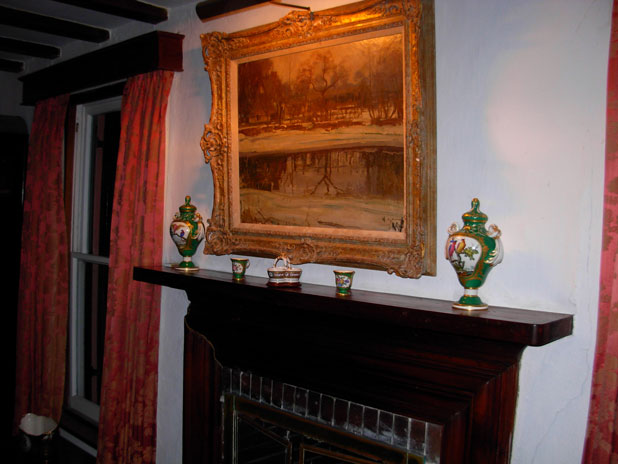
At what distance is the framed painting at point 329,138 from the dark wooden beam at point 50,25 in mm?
1159

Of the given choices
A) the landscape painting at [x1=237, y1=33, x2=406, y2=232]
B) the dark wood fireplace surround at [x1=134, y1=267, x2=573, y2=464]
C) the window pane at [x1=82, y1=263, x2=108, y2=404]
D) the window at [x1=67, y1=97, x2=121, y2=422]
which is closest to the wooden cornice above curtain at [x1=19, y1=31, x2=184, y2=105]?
the window at [x1=67, y1=97, x2=121, y2=422]

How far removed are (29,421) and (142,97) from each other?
65.7 inches

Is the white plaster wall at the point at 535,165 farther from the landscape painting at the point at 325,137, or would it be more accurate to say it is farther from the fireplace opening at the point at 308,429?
the fireplace opening at the point at 308,429

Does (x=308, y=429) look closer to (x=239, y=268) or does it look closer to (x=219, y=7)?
(x=239, y=268)

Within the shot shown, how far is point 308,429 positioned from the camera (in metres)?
2.23

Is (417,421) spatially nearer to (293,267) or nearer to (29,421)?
(293,267)

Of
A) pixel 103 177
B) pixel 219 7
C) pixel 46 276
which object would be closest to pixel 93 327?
pixel 46 276

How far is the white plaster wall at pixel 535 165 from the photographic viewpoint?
1621 millimetres

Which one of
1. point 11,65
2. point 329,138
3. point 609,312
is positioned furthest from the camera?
point 11,65

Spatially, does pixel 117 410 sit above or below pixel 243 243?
below

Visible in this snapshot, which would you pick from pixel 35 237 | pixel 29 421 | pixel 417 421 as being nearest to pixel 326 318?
pixel 417 421

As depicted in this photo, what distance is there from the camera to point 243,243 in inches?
97.7

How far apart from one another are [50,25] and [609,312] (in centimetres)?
302

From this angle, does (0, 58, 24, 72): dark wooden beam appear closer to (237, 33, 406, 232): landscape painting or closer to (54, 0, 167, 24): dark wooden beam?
(54, 0, 167, 24): dark wooden beam
